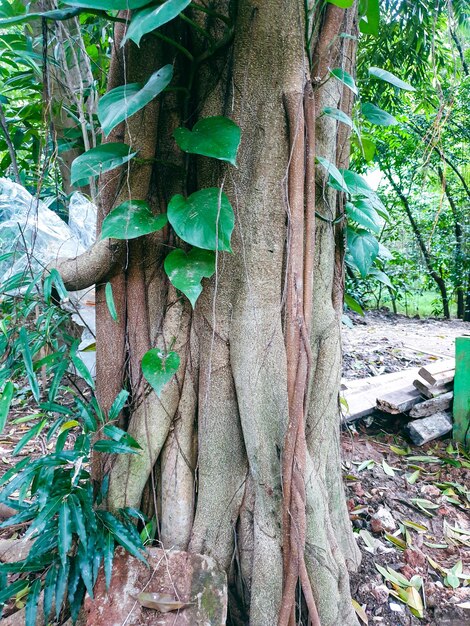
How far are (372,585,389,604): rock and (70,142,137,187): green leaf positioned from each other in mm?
1404

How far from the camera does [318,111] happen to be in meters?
1.23

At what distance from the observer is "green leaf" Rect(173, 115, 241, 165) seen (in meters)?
0.92

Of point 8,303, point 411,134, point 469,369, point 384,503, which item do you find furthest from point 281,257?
point 411,134

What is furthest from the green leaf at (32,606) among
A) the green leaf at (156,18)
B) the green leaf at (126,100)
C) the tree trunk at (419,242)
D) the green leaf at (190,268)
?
the tree trunk at (419,242)

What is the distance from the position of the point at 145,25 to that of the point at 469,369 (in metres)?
2.23

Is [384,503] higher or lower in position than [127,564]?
lower

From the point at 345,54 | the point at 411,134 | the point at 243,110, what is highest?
the point at 411,134

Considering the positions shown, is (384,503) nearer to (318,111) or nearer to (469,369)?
(469,369)

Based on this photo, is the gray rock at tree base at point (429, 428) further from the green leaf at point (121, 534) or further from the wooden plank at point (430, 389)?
the green leaf at point (121, 534)

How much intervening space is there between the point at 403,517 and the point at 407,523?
0.12 feet

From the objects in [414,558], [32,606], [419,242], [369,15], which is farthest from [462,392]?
[419,242]

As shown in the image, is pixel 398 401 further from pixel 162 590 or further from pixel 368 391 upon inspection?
pixel 162 590

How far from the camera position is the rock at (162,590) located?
1.01 metres

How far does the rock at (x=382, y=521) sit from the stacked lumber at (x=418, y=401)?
0.62 m
